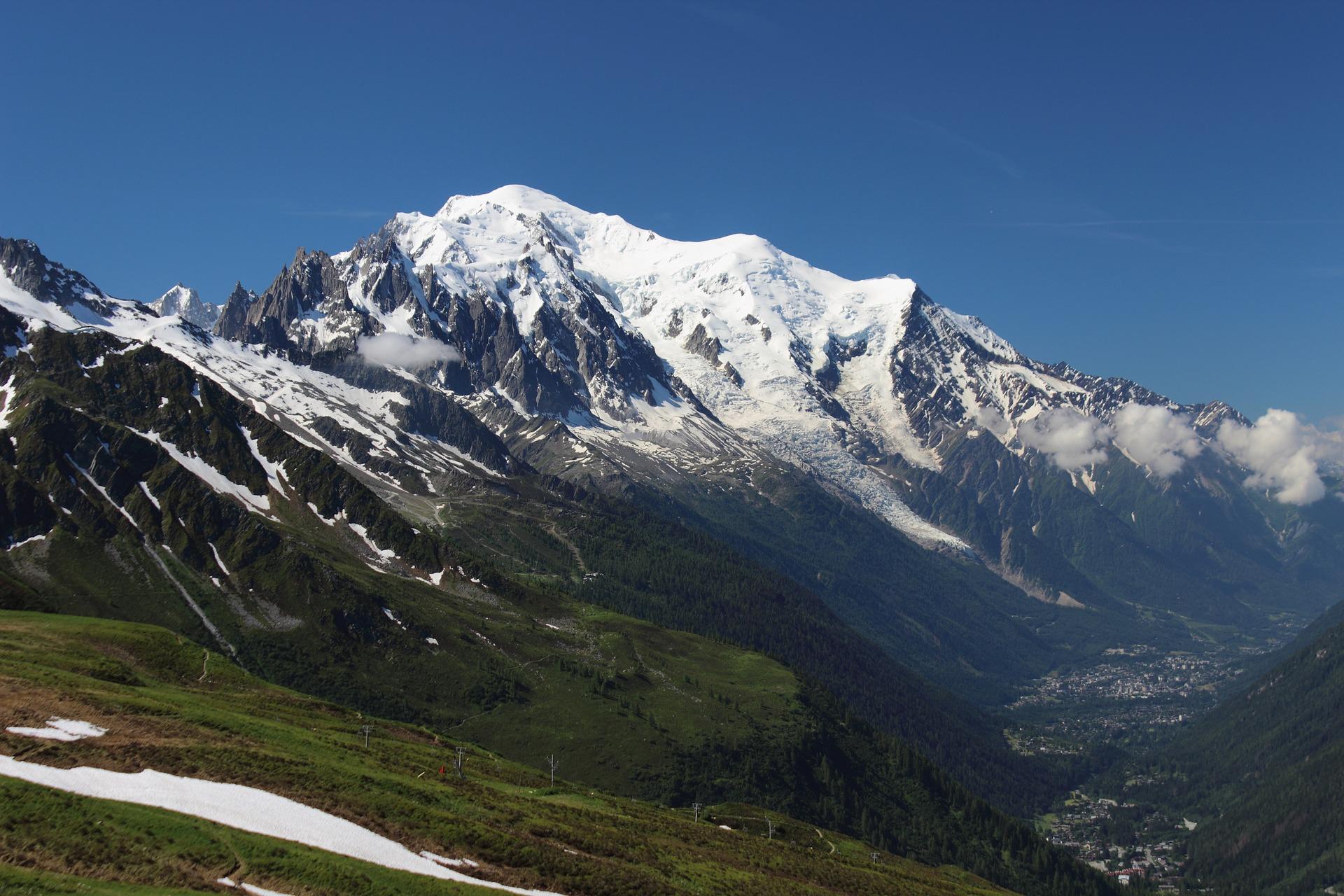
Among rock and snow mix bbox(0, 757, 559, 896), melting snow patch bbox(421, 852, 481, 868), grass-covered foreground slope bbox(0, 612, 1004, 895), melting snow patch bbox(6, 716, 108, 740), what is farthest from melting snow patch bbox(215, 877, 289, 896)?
melting snow patch bbox(6, 716, 108, 740)

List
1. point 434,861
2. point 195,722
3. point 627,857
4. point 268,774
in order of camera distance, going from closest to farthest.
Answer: point 434,861 → point 268,774 → point 627,857 → point 195,722

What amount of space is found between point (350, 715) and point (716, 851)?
265ft

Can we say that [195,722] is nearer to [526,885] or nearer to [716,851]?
[526,885]

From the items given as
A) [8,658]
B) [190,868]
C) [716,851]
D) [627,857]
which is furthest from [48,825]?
[716,851]

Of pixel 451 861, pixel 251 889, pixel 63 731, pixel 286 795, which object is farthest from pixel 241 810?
pixel 63 731

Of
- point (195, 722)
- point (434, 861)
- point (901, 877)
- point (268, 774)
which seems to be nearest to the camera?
point (434, 861)

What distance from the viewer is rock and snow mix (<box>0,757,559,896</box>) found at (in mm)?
76500

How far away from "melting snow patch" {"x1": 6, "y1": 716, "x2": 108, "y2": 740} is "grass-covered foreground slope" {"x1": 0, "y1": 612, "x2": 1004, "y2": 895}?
1370 mm

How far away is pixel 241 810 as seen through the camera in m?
80.0

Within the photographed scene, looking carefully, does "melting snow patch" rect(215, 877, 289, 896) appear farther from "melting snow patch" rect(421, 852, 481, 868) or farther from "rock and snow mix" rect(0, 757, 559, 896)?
"melting snow patch" rect(421, 852, 481, 868)

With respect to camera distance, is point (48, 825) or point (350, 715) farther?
point (350, 715)

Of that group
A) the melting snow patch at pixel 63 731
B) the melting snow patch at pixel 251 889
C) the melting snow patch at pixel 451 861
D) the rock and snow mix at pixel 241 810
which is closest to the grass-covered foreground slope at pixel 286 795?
the melting snow patch at pixel 251 889

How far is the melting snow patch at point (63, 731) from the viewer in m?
85.0

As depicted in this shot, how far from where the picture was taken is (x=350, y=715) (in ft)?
572
